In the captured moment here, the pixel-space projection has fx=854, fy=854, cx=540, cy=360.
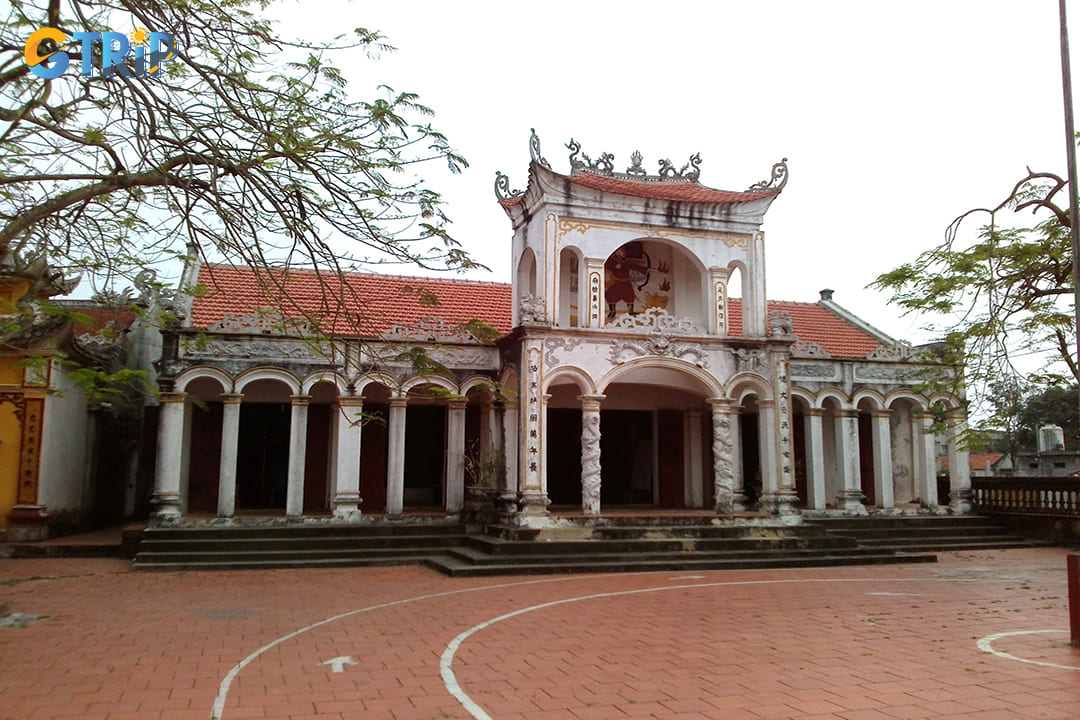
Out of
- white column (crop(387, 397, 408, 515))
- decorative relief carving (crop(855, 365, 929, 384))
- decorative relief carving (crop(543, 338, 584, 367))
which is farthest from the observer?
decorative relief carving (crop(855, 365, 929, 384))

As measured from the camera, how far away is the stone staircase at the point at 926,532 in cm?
1652

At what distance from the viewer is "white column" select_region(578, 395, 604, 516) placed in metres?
14.7

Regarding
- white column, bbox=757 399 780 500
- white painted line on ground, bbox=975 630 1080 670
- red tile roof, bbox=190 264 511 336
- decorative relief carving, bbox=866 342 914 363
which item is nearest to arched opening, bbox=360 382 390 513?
red tile roof, bbox=190 264 511 336

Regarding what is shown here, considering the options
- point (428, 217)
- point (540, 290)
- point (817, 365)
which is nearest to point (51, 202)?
point (428, 217)

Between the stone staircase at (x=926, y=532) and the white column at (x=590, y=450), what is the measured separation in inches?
181

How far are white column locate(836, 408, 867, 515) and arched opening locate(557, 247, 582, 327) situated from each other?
6.38 m

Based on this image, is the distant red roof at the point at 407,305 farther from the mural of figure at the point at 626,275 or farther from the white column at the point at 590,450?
the white column at the point at 590,450

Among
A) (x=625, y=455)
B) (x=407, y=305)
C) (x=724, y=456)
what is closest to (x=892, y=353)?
(x=724, y=456)

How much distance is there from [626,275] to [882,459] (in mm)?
6821

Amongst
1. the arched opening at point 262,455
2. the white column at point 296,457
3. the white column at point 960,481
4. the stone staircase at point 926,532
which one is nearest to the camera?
the white column at point 296,457

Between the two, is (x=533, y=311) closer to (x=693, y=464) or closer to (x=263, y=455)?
(x=693, y=464)

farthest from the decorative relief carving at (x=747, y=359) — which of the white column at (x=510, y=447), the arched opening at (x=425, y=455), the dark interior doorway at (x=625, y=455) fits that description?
the arched opening at (x=425, y=455)

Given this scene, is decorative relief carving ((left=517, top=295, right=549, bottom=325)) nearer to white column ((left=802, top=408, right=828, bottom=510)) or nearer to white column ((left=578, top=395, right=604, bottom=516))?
white column ((left=578, top=395, right=604, bottom=516))

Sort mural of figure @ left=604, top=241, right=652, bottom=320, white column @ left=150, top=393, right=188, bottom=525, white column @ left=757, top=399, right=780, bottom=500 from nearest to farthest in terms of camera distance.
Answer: white column @ left=150, top=393, right=188, bottom=525 < white column @ left=757, top=399, right=780, bottom=500 < mural of figure @ left=604, top=241, right=652, bottom=320
